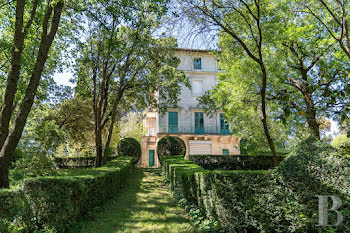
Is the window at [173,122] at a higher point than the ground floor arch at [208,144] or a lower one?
higher

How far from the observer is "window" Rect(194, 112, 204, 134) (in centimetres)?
2664

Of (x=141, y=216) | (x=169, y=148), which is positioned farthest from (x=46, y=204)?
(x=169, y=148)

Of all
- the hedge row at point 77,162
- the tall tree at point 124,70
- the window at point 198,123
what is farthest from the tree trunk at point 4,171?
the window at point 198,123

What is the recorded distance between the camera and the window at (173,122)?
26.1 meters

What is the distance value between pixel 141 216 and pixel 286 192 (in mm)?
3796

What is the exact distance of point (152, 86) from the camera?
606 inches

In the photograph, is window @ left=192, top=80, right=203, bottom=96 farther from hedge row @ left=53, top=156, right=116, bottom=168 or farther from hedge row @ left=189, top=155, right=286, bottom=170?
hedge row @ left=53, top=156, right=116, bottom=168

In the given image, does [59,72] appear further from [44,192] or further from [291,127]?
[291,127]

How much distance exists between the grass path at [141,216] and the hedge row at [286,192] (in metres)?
1.11

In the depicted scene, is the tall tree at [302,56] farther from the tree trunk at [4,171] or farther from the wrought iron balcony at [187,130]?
the wrought iron balcony at [187,130]

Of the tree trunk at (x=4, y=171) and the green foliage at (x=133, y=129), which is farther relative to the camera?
the green foliage at (x=133, y=129)

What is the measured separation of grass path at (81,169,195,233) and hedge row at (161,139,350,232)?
Answer: 3.65 feet

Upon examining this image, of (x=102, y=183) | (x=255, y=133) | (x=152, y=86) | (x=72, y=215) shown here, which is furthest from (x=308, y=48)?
(x=72, y=215)

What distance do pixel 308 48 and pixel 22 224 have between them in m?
14.2
